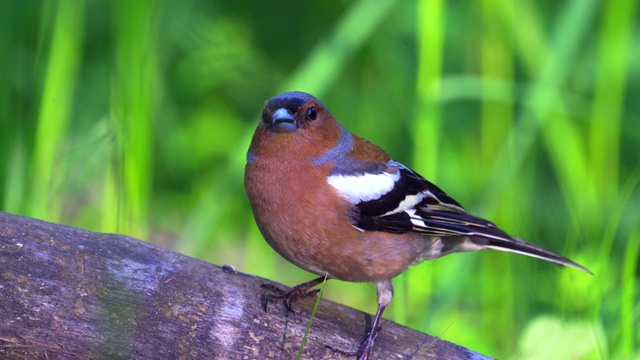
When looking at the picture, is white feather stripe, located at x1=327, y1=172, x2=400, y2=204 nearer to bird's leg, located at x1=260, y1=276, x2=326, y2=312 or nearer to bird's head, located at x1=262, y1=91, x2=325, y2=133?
bird's head, located at x1=262, y1=91, x2=325, y2=133

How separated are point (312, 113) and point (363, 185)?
32cm

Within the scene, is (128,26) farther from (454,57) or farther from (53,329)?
(454,57)

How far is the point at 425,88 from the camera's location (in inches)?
152

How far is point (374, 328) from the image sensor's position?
8.75ft

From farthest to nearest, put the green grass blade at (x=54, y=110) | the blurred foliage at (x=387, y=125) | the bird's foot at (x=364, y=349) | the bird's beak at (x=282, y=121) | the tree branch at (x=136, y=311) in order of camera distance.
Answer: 1. the green grass blade at (x=54, y=110)
2. the blurred foliage at (x=387, y=125)
3. the bird's beak at (x=282, y=121)
4. the bird's foot at (x=364, y=349)
5. the tree branch at (x=136, y=311)

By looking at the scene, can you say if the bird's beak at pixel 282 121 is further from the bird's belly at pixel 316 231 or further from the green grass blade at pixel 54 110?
the green grass blade at pixel 54 110

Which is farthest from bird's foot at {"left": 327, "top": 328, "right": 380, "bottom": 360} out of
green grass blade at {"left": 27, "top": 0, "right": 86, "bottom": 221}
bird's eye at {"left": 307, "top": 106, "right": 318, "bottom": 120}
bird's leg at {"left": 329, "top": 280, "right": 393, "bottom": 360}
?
green grass blade at {"left": 27, "top": 0, "right": 86, "bottom": 221}

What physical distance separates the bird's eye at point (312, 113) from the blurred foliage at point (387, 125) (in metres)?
0.59

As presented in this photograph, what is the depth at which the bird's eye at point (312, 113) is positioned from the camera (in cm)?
303

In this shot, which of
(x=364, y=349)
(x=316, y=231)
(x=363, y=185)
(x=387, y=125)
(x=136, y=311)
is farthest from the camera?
(x=387, y=125)

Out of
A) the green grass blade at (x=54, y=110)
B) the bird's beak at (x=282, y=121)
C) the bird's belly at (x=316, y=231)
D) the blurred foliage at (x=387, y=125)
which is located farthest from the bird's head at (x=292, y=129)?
the green grass blade at (x=54, y=110)

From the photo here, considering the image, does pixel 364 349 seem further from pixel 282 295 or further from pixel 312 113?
pixel 312 113

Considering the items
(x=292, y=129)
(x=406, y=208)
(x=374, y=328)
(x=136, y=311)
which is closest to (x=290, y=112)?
(x=292, y=129)

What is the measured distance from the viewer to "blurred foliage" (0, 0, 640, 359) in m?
3.02
